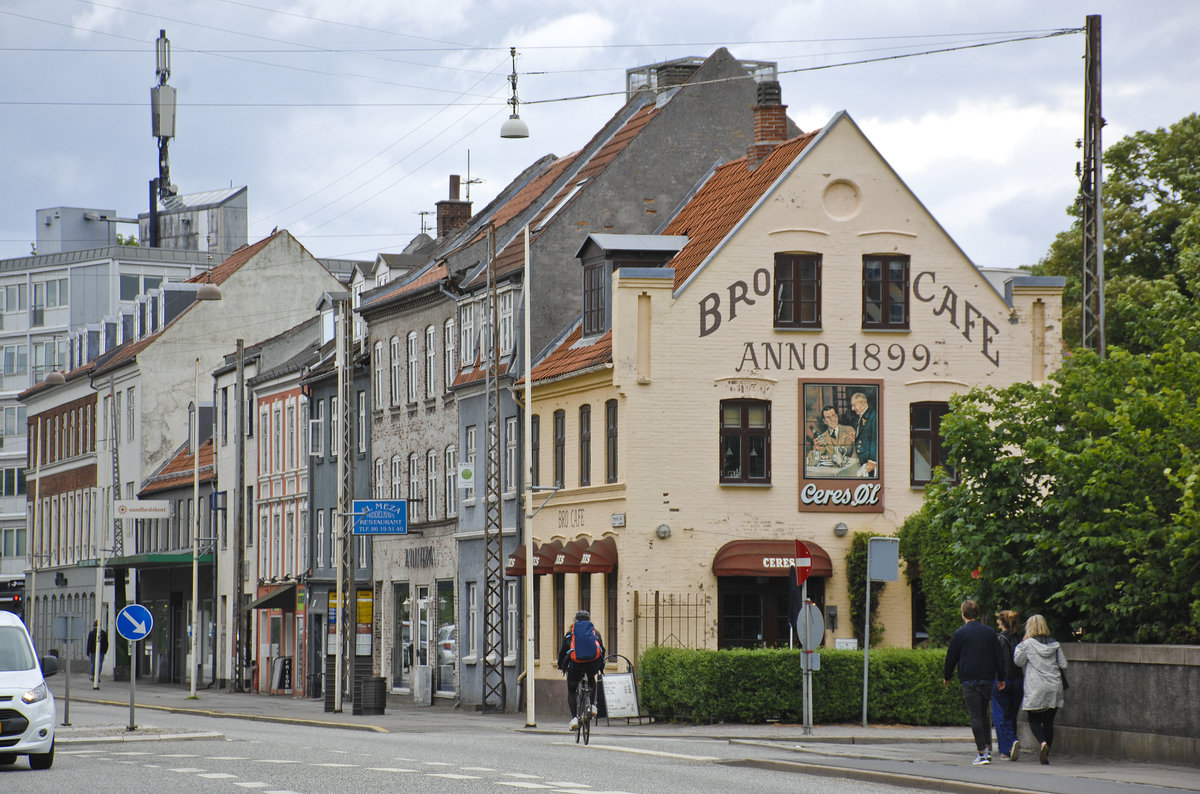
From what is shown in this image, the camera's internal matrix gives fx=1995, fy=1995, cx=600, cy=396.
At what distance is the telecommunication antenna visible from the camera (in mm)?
28688

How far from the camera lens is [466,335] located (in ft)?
159

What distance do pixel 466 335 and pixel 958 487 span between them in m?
24.4

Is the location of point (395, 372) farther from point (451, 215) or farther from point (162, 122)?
A: point (162, 122)

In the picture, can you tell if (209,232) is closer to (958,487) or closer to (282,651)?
(282,651)

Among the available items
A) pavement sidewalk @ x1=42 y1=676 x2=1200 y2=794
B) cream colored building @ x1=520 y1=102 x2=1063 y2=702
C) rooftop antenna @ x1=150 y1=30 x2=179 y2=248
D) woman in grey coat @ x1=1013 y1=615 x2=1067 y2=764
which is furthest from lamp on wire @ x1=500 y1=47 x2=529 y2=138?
rooftop antenna @ x1=150 y1=30 x2=179 y2=248

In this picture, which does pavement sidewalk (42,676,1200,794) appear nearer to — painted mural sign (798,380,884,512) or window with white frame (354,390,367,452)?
painted mural sign (798,380,884,512)

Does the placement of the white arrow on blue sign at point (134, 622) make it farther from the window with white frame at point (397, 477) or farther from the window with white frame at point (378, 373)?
the window with white frame at point (378, 373)

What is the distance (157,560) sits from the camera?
2601 inches

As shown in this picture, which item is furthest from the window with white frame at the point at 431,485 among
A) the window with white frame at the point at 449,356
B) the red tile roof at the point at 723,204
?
the red tile roof at the point at 723,204

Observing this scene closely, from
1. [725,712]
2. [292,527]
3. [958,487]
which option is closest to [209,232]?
[292,527]

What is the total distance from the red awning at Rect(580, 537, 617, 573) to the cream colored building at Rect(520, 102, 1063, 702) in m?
0.15

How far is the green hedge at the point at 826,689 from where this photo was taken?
33312mm

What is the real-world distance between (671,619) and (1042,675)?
16.4 metres

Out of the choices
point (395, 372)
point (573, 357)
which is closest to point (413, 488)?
point (395, 372)
